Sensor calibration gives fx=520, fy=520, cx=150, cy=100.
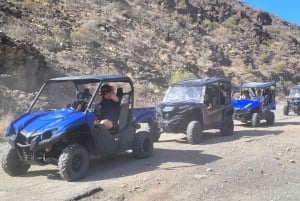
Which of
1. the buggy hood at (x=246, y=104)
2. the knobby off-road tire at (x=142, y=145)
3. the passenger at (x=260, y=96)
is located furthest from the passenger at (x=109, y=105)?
the passenger at (x=260, y=96)

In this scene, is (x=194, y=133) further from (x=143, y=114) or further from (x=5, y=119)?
(x=5, y=119)

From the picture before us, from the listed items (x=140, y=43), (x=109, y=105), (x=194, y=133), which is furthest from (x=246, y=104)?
(x=140, y=43)

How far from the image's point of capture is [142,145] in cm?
1120

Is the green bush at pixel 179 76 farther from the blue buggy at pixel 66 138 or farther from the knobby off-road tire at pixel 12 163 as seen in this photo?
the knobby off-road tire at pixel 12 163

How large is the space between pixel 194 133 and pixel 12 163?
5.83 meters

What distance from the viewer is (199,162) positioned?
10891 millimetres

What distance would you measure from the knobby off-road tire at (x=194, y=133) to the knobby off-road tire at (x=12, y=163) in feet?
18.0

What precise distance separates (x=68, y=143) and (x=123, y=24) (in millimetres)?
32891

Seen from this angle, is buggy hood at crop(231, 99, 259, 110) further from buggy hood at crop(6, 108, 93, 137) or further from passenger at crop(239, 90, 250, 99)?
buggy hood at crop(6, 108, 93, 137)

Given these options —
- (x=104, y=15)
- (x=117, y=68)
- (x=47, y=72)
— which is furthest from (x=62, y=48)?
(x=104, y=15)

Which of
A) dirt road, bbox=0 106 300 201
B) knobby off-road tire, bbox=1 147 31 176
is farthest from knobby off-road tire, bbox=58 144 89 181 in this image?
knobby off-road tire, bbox=1 147 31 176

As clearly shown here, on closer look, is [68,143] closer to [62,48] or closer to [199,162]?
[199,162]

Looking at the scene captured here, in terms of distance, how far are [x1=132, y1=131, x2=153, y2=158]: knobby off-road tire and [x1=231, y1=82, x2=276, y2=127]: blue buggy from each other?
868 centimetres

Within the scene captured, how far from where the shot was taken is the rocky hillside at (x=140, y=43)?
80.1ft
